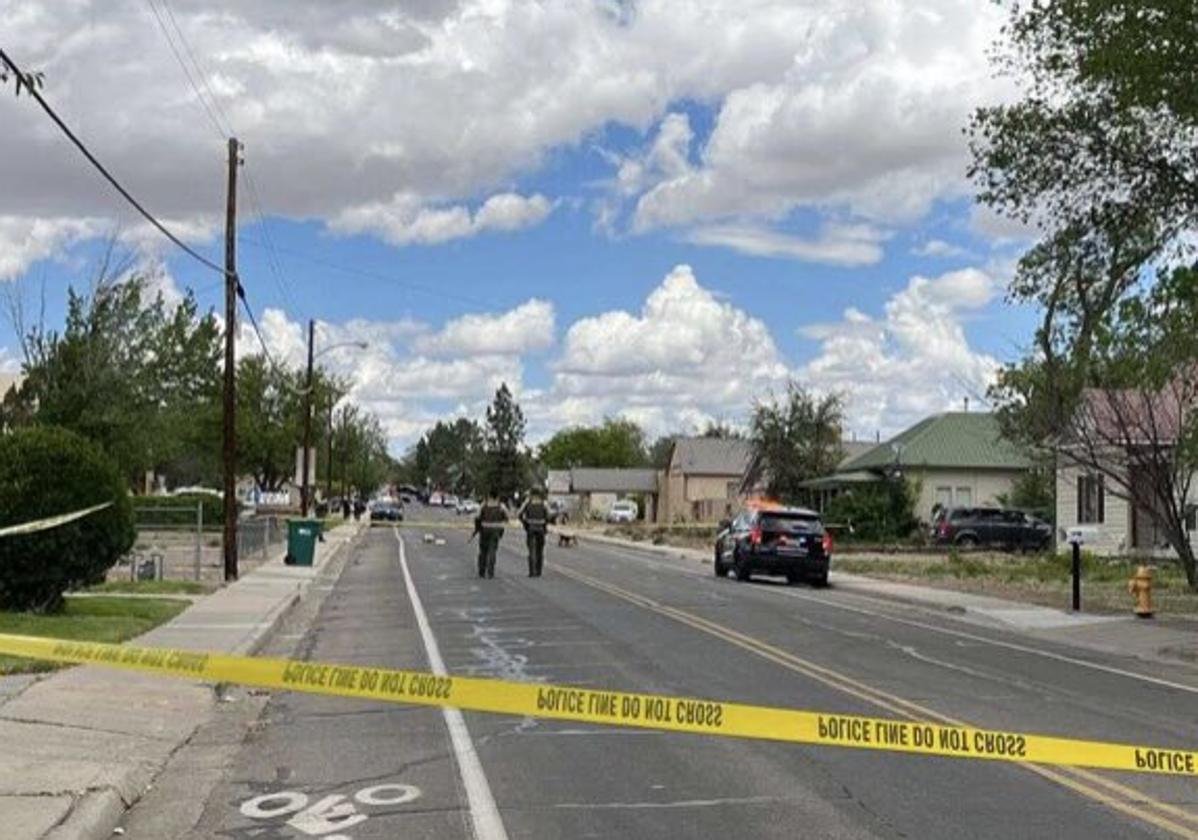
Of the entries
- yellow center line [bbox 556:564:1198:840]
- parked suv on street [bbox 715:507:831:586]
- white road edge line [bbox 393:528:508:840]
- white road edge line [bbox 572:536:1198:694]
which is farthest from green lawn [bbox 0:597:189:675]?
parked suv on street [bbox 715:507:831:586]

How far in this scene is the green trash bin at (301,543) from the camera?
116 feet

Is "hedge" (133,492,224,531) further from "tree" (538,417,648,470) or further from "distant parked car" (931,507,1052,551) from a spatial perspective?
"tree" (538,417,648,470)

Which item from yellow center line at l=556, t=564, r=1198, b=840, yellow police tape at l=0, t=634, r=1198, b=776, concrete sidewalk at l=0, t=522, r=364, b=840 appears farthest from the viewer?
yellow police tape at l=0, t=634, r=1198, b=776

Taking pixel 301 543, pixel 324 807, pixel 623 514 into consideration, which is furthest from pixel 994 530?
pixel 623 514

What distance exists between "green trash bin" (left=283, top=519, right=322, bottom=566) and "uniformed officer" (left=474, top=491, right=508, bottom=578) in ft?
19.6

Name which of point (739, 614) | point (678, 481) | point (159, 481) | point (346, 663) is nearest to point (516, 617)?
point (739, 614)

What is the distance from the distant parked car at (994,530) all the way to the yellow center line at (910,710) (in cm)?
3118

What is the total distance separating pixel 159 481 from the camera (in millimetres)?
99625

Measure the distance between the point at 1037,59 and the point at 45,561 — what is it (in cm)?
1487

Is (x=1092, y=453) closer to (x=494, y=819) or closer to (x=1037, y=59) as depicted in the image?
(x=1037, y=59)

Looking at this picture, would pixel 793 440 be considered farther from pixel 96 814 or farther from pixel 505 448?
pixel 505 448

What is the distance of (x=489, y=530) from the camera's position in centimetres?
3078

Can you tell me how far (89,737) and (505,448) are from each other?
166 m

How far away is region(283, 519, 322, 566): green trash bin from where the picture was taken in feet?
116
